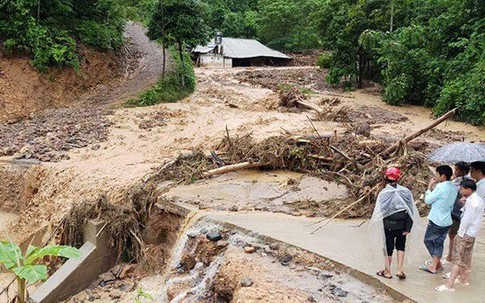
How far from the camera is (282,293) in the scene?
20.6 feet

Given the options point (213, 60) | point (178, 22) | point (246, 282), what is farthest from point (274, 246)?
point (213, 60)

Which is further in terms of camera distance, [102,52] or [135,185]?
[102,52]

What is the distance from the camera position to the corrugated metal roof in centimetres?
4681

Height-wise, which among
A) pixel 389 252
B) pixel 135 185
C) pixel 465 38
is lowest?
pixel 135 185

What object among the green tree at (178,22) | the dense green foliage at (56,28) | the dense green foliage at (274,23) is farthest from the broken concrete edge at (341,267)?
the dense green foliage at (274,23)

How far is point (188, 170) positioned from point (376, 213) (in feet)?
21.1

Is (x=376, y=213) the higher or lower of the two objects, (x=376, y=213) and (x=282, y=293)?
the higher

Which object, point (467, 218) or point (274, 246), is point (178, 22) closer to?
point (274, 246)

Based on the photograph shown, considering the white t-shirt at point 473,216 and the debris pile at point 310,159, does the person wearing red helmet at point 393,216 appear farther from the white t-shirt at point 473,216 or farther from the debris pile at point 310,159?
the debris pile at point 310,159

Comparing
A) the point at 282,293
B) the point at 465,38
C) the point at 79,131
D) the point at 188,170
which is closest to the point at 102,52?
the point at 79,131

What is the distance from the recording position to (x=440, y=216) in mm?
6215

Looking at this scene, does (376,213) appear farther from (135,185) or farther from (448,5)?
(448,5)

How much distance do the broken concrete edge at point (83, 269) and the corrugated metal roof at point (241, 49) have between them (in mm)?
38163

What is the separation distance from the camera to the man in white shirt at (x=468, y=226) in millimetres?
5797
